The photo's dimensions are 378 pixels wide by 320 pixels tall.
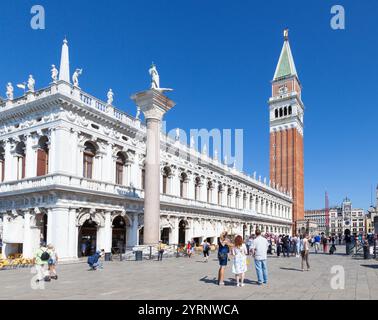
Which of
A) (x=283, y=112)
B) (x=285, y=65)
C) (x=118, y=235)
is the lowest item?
(x=118, y=235)

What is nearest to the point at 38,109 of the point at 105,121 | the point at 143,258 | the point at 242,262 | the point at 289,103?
the point at 105,121

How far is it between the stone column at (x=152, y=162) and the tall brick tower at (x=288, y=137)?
68725mm

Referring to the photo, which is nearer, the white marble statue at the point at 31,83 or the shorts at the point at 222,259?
the shorts at the point at 222,259

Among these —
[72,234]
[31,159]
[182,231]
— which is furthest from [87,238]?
[182,231]

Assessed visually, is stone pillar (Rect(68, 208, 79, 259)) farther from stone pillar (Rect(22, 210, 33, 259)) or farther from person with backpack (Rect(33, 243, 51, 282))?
person with backpack (Rect(33, 243, 51, 282))

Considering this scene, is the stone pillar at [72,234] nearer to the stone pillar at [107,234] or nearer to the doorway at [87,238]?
the doorway at [87,238]

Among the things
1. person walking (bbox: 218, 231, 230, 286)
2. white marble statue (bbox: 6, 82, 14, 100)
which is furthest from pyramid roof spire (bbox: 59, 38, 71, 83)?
person walking (bbox: 218, 231, 230, 286)

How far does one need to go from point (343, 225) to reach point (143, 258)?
600 feet

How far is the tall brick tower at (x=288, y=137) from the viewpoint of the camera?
93.1m

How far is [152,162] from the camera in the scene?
88.1 feet

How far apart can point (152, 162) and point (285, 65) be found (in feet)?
279

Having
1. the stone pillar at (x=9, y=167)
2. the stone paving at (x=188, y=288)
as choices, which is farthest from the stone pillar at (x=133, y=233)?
the stone paving at (x=188, y=288)

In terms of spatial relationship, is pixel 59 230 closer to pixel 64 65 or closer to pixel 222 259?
pixel 64 65
